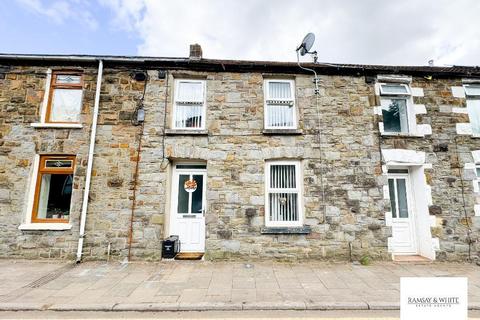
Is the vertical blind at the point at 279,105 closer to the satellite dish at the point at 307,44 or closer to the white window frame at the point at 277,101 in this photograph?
the white window frame at the point at 277,101

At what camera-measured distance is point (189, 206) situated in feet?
25.1

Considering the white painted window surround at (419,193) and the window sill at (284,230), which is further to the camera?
the white painted window surround at (419,193)

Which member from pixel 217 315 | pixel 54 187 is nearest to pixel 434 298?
pixel 217 315

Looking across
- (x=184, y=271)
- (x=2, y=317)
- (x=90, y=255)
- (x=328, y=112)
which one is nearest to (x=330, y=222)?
(x=328, y=112)

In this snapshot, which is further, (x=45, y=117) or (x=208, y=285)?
(x=45, y=117)

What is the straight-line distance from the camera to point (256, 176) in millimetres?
7387

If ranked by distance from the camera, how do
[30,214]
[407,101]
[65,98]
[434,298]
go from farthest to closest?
[407,101] → [65,98] → [30,214] → [434,298]

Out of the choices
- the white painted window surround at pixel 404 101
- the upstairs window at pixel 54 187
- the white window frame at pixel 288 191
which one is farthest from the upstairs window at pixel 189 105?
the white painted window surround at pixel 404 101

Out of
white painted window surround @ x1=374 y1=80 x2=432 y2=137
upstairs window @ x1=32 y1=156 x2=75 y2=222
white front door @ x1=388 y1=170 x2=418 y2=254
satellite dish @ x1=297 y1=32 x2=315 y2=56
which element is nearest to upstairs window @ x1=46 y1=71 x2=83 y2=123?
upstairs window @ x1=32 y1=156 x2=75 y2=222

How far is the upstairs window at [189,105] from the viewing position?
783 cm

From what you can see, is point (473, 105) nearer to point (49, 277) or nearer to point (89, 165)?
point (89, 165)

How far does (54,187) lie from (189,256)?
442cm

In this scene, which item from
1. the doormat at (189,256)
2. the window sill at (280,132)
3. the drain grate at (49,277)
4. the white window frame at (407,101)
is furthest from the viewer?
the white window frame at (407,101)

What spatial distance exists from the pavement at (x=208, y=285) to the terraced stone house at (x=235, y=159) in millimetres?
604
